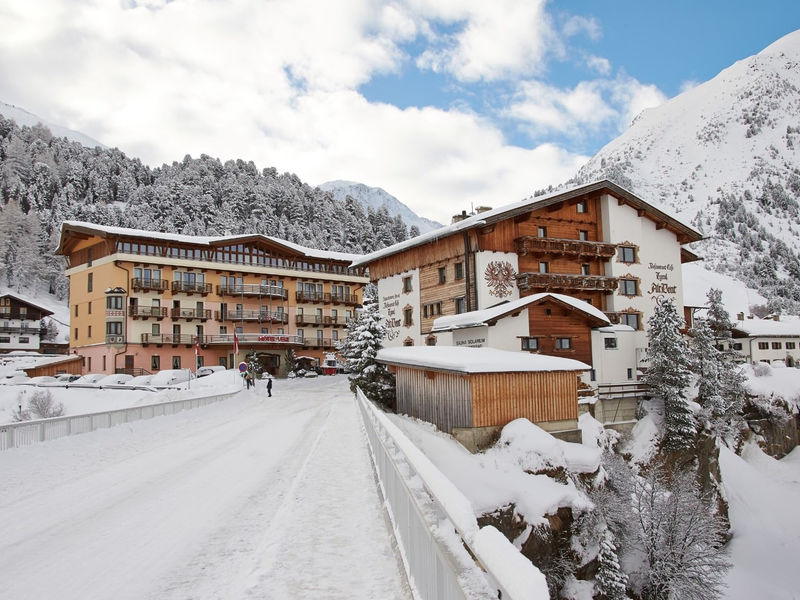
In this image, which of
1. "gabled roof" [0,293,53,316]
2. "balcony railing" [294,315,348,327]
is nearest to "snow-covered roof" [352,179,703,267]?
"balcony railing" [294,315,348,327]

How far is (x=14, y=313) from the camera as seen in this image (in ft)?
262

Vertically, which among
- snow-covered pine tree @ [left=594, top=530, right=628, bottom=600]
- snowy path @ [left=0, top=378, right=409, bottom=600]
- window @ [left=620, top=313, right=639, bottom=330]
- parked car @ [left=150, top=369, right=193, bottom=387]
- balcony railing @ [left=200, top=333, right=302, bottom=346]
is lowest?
snow-covered pine tree @ [left=594, top=530, right=628, bottom=600]

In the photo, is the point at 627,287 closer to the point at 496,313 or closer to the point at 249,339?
the point at 496,313

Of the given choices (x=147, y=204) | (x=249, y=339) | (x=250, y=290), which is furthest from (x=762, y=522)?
(x=147, y=204)

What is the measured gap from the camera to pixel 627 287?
41625mm

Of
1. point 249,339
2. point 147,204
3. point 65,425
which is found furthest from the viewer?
point 147,204

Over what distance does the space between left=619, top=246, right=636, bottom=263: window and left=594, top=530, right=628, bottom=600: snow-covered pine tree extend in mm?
27373

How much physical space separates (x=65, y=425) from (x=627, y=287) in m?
36.4

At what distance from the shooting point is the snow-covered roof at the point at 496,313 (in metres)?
32.2

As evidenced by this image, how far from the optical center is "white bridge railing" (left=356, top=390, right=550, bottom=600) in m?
3.11

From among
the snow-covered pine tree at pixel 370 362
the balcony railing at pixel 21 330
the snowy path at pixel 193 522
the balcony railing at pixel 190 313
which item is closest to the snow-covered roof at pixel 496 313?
the snow-covered pine tree at pixel 370 362

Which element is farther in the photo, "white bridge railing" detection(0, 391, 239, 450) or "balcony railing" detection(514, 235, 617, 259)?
"balcony railing" detection(514, 235, 617, 259)

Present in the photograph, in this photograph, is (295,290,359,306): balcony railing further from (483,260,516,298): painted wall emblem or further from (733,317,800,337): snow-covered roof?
(733,317,800,337): snow-covered roof

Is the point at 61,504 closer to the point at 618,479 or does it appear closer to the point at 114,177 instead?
the point at 618,479
